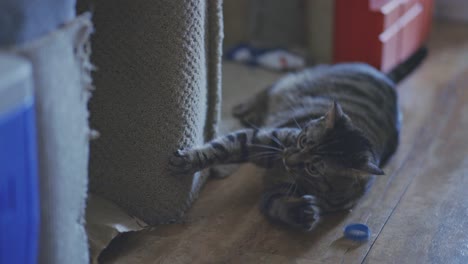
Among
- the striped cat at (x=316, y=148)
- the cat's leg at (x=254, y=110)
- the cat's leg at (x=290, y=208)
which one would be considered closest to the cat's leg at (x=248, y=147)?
the striped cat at (x=316, y=148)

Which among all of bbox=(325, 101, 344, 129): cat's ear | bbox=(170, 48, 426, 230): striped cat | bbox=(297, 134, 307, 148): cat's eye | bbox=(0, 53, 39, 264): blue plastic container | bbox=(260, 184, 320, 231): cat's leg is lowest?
bbox=(260, 184, 320, 231): cat's leg

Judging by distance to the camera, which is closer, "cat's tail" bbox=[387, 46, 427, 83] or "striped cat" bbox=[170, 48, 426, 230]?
"striped cat" bbox=[170, 48, 426, 230]

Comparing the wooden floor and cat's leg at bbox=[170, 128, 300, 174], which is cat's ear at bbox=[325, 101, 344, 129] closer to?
cat's leg at bbox=[170, 128, 300, 174]

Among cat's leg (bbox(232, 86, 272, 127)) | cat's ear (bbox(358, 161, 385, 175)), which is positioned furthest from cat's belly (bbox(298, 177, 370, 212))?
cat's leg (bbox(232, 86, 272, 127))

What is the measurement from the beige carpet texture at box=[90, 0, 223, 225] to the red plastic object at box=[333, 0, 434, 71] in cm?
99

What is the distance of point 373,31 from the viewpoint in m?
2.56

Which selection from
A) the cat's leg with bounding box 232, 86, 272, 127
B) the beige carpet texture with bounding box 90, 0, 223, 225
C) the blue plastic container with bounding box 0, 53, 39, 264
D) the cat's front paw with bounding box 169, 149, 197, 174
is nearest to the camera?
the blue plastic container with bounding box 0, 53, 39, 264

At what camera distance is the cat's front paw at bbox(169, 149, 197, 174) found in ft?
5.41

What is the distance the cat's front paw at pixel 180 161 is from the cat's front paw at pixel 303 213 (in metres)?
0.29

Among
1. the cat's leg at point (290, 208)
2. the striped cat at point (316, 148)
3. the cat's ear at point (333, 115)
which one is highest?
the cat's ear at point (333, 115)

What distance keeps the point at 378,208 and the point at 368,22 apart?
3.27ft

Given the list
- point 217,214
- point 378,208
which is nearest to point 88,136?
point 217,214

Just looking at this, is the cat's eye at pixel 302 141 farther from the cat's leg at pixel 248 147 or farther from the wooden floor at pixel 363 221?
the wooden floor at pixel 363 221

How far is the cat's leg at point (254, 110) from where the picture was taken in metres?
2.28
